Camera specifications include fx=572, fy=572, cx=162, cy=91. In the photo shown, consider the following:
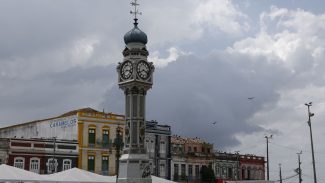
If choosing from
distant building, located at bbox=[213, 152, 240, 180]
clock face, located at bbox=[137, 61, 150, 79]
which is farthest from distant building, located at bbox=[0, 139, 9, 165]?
distant building, located at bbox=[213, 152, 240, 180]

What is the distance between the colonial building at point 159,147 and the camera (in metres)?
56.8

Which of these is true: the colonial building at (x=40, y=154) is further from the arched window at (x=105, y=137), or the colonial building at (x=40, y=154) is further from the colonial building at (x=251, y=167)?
the colonial building at (x=251, y=167)

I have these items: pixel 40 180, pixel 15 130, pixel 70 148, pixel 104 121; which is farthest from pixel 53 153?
pixel 40 180

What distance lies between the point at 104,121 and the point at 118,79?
27109 mm

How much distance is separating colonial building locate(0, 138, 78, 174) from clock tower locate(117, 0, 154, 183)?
2336 centimetres

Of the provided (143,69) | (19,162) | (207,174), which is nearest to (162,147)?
(207,174)

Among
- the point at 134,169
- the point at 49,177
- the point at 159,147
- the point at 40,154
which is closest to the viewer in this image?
the point at 134,169

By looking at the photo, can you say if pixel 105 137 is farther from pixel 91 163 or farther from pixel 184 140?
pixel 184 140

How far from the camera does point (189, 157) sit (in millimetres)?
60844

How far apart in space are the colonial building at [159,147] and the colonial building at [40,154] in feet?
30.6

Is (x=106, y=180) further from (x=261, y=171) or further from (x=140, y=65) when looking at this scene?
(x=261, y=171)

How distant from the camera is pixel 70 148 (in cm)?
4978

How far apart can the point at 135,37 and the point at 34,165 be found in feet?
83.5

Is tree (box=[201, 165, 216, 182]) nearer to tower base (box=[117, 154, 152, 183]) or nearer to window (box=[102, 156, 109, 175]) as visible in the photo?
window (box=[102, 156, 109, 175])
